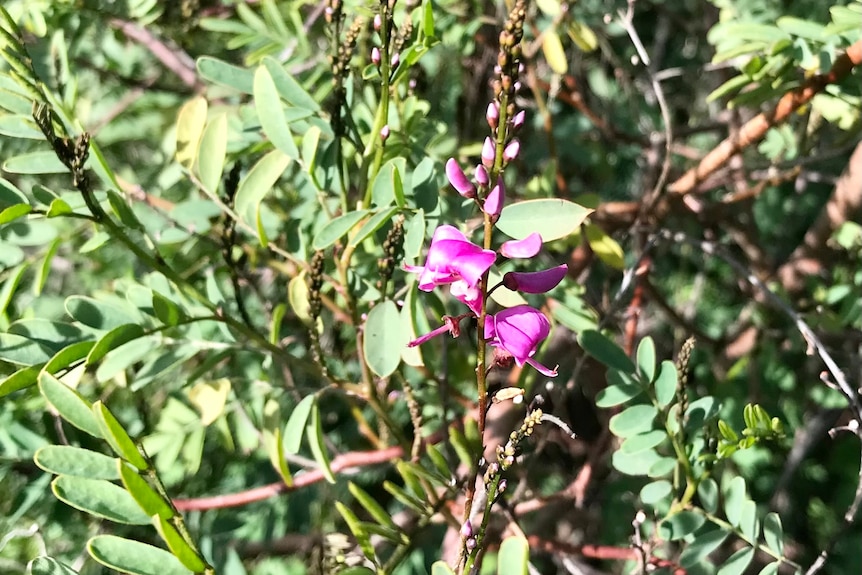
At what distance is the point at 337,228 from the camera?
2.04 ft

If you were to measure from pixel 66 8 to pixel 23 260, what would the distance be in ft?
1.36

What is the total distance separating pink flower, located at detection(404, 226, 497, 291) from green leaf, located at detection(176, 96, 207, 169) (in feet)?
1.19

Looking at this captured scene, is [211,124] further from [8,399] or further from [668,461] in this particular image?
[668,461]

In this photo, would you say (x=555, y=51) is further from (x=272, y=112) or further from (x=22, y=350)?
(x=22, y=350)

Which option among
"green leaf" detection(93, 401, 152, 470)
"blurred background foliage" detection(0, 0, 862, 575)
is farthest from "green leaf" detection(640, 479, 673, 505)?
"green leaf" detection(93, 401, 152, 470)

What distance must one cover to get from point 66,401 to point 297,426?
9.5 inches

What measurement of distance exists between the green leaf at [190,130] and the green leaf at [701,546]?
0.62m

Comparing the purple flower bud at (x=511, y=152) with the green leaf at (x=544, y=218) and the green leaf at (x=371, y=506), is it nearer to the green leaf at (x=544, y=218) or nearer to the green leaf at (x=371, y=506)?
the green leaf at (x=544, y=218)

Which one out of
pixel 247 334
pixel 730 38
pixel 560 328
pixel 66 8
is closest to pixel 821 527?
pixel 560 328

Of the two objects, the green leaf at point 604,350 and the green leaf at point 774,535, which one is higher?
the green leaf at point 604,350

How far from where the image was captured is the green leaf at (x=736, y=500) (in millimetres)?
712

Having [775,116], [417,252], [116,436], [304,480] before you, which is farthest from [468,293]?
[775,116]

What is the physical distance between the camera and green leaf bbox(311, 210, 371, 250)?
24.3 inches

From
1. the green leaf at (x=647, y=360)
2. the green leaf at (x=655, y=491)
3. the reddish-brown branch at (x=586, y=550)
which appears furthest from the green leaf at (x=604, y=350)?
the reddish-brown branch at (x=586, y=550)
